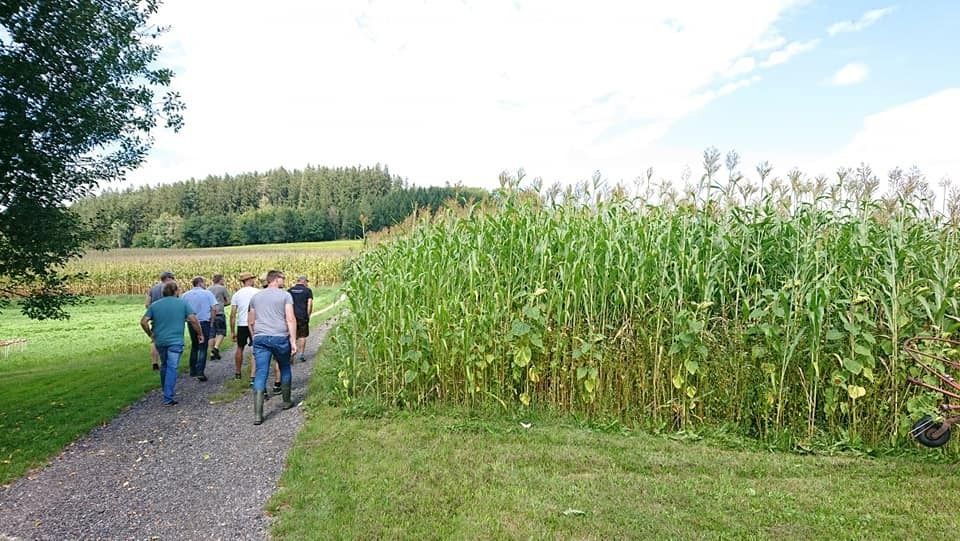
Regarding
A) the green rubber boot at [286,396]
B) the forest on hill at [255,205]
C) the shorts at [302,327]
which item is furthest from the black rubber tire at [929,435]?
the forest on hill at [255,205]

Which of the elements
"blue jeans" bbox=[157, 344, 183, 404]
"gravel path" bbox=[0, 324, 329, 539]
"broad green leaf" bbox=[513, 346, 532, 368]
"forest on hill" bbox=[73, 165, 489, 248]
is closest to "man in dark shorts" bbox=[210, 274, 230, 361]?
"blue jeans" bbox=[157, 344, 183, 404]

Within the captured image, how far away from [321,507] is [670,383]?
12.1 feet

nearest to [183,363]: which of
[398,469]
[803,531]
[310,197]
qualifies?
[398,469]

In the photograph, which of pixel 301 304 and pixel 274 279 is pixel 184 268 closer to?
pixel 301 304

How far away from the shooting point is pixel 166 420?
23.5ft

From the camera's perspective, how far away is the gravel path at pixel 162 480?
426 centimetres

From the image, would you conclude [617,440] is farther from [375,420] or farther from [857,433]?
[375,420]

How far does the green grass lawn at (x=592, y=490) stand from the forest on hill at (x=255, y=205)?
48.1 metres

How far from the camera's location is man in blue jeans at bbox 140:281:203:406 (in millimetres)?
7938

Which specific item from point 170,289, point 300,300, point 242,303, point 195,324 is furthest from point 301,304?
point 170,289

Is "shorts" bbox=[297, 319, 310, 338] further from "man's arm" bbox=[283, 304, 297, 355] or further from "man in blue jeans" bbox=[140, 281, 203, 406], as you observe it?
"man's arm" bbox=[283, 304, 297, 355]

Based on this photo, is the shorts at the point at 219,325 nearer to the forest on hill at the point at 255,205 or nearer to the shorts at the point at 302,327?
the shorts at the point at 302,327

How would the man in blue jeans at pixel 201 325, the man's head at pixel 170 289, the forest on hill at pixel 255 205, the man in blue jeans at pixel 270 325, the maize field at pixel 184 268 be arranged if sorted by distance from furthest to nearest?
1. the forest on hill at pixel 255 205
2. the maize field at pixel 184 268
3. the man in blue jeans at pixel 201 325
4. the man's head at pixel 170 289
5. the man in blue jeans at pixel 270 325

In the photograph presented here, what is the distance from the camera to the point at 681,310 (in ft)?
18.3
